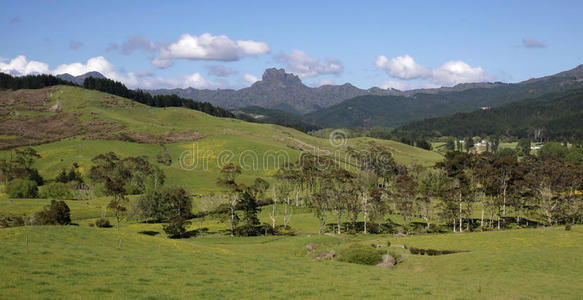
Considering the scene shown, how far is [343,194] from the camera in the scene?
314 feet

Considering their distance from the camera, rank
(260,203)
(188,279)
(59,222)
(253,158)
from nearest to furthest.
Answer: (188,279) → (59,222) → (260,203) → (253,158)

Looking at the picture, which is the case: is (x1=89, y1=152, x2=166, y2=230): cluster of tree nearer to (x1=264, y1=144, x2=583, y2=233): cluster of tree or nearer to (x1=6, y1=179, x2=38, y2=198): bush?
(x1=6, y1=179, x2=38, y2=198): bush

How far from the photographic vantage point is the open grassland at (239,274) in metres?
23.0

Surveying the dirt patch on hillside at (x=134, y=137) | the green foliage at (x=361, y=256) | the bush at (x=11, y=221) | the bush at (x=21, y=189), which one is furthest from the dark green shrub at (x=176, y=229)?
the dirt patch on hillside at (x=134, y=137)

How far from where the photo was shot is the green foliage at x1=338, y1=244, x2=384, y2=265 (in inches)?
1751

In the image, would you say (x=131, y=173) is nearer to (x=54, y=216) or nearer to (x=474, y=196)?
(x=54, y=216)

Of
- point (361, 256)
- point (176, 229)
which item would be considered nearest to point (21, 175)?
point (176, 229)

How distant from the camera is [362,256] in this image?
44.9 m

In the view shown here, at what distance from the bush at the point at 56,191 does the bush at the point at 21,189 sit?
3.86 m

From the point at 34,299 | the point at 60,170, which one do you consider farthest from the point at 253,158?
the point at 34,299

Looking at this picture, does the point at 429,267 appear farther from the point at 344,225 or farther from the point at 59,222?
the point at 59,222

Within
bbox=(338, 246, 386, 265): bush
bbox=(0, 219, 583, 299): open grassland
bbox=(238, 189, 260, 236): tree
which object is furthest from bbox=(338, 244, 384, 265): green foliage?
bbox=(238, 189, 260, 236): tree

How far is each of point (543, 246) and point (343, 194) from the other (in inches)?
1883

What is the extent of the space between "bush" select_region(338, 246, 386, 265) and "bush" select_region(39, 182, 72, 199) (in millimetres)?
106599
